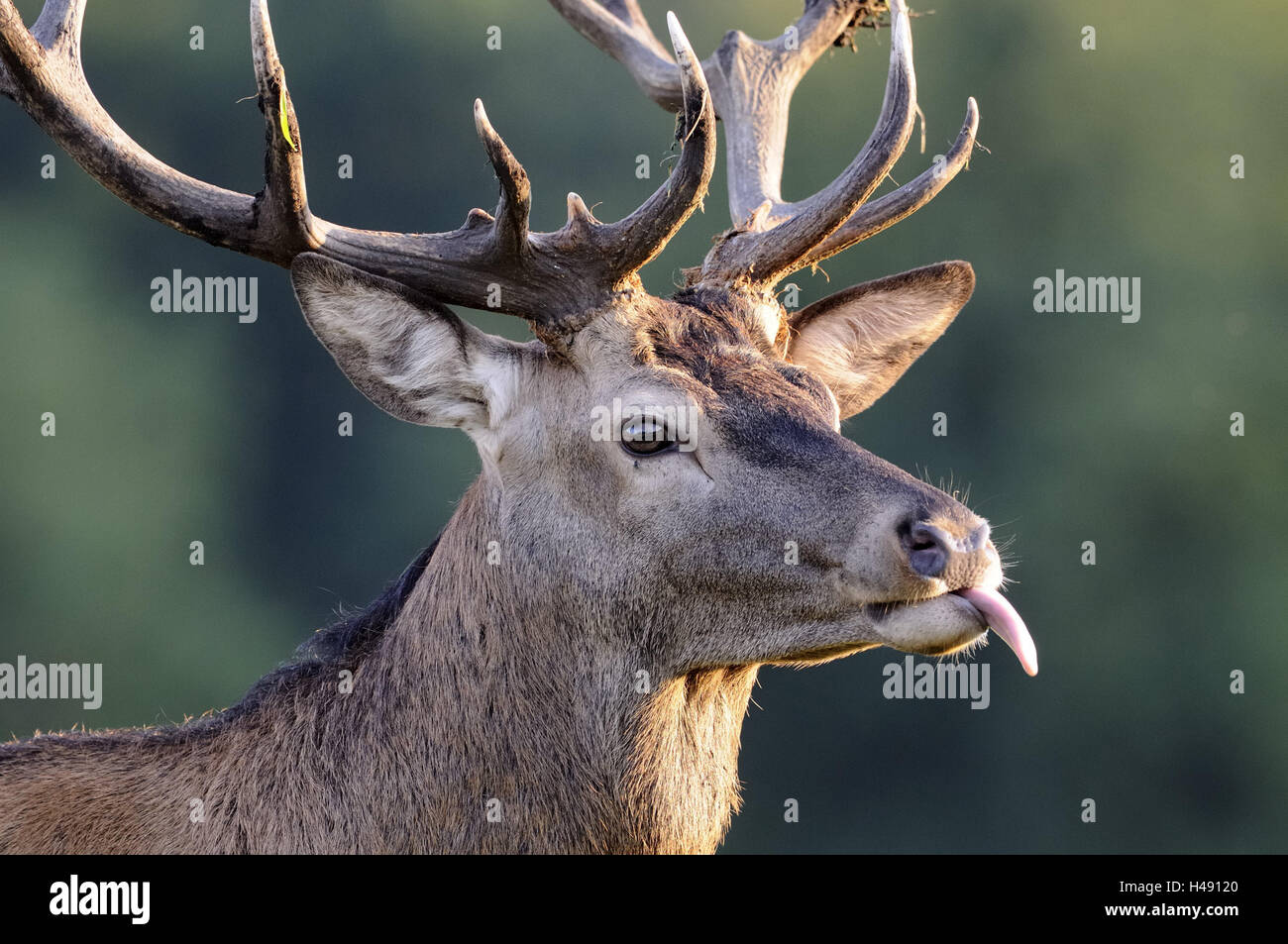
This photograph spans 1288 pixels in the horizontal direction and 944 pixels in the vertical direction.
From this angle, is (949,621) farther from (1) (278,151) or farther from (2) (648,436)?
(1) (278,151)

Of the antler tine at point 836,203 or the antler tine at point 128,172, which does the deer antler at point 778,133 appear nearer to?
the antler tine at point 836,203

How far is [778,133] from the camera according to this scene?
222 inches

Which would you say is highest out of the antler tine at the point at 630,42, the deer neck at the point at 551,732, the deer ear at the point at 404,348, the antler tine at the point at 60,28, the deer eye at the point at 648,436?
the antler tine at the point at 630,42

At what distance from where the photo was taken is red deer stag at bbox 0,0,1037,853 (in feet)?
12.5

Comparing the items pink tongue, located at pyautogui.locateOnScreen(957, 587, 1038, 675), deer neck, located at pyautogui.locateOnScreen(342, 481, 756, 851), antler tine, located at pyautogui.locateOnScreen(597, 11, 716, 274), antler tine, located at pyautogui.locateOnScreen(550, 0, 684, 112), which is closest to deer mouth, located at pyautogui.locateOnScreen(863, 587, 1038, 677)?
pink tongue, located at pyautogui.locateOnScreen(957, 587, 1038, 675)

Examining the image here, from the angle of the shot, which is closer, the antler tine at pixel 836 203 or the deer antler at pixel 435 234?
the deer antler at pixel 435 234

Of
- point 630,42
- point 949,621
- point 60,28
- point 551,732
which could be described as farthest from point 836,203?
point 60,28

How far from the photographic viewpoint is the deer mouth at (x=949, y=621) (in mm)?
3557

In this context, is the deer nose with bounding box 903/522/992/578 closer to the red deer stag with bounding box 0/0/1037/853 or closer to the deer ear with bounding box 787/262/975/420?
the red deer stag with bounding box 0/0/1037/853

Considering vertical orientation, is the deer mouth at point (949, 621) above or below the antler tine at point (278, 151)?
below

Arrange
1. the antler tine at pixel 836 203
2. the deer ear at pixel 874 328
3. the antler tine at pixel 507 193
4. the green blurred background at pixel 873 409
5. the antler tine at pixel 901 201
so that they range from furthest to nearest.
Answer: the green blurred background at pixel 873 409 → the deer ear at pixel 874 328 → the antler tine at pixel 901 201 → the antler tine at pixel 836 203 → the antler tine at pixel 507 193

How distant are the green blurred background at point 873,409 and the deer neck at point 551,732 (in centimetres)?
1000

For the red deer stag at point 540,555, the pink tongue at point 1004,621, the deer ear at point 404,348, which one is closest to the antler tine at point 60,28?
the red deer stag at point 540,555
